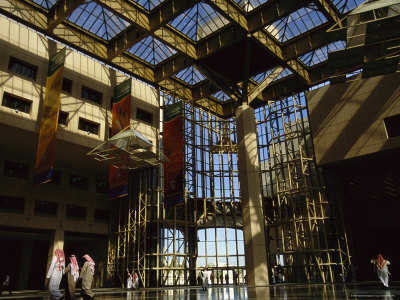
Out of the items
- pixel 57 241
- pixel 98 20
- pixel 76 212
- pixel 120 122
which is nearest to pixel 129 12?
pixel 98 20

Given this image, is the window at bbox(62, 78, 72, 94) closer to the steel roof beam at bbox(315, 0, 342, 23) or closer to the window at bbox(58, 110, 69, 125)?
the window at bbox(58, 110, 69, 125)

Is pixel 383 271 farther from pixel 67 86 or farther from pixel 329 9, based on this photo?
pixel 67 86

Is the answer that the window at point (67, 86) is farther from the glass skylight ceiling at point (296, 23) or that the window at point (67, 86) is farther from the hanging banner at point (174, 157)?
the glass skylight ceiling at point (296, 23)

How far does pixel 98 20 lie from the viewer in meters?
32.4

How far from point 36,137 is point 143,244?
13.7 m

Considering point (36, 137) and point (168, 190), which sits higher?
point (36, 137)

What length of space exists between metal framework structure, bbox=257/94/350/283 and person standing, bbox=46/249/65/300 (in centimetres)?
2721

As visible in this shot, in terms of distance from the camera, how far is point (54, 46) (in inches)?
1217

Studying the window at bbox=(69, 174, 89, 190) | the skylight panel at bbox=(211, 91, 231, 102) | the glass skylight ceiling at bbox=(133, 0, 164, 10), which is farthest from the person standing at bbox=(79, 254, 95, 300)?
the skylight panel at bbox=(211, 91, 231, 102)

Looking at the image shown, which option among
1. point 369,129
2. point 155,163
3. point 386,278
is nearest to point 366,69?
point 386,278

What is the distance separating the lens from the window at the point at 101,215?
37.9m

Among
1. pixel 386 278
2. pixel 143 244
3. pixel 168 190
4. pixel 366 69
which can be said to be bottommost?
pixel 386 278

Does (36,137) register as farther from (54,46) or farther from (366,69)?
(366,69)

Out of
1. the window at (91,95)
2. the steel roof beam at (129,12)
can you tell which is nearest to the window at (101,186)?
the window at (91,95)
